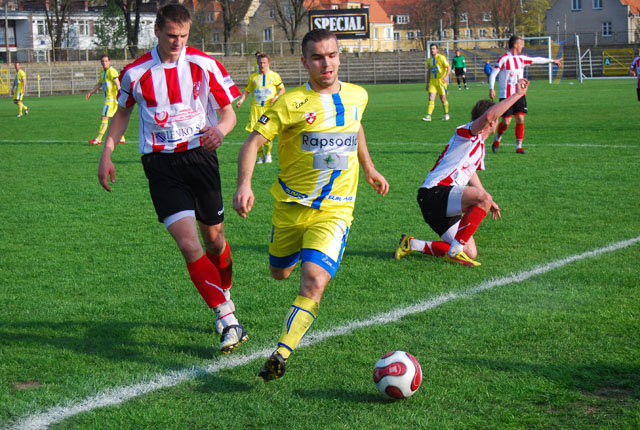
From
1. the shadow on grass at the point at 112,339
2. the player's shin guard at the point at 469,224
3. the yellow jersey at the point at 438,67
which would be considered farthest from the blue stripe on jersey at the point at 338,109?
the yellow jersey at the point at 438,67

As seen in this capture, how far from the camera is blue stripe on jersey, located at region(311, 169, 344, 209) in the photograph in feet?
14.9

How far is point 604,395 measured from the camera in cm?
380

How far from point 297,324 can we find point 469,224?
2857mm

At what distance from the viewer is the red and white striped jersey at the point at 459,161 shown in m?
6.84

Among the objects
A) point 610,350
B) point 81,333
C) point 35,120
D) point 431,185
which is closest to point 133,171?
point 431,185

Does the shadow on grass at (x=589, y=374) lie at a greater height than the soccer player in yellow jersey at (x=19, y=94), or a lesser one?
lesser

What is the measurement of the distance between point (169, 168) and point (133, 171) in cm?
892

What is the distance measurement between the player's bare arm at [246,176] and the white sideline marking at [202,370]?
3.07 feet

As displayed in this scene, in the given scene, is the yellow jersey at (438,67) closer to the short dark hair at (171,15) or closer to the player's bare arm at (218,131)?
the player's bare arm at (218,131)

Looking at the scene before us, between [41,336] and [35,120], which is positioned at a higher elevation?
[35,120]

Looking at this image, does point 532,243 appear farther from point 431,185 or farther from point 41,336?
point 41,336

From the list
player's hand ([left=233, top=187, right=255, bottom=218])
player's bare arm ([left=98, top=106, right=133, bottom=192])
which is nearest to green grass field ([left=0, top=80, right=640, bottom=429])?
player's hand ([left=233, top=187, right=255, bottom=218])

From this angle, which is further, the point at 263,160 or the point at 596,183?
the point at 263,160

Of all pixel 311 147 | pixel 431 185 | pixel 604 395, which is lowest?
pixel 604 395
